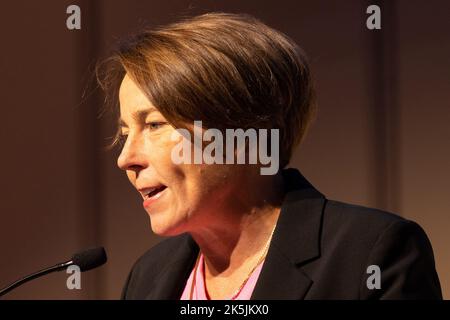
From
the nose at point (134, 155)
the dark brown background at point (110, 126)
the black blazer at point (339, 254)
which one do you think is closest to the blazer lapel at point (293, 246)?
the black blazer at point (339, 254)

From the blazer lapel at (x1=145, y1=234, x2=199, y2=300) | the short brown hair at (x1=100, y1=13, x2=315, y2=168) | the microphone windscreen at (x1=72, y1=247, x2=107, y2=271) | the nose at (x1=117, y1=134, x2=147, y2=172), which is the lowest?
the blazer lapel at (x1=145, y1=234, x2=199, y2=300)

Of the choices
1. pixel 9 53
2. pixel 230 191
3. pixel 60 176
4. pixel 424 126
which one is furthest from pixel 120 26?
pixel 230 191

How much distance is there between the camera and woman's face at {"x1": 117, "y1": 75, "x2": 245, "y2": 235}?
133 centimetres

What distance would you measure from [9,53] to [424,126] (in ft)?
3.90

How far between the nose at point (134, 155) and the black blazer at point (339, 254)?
263 mm

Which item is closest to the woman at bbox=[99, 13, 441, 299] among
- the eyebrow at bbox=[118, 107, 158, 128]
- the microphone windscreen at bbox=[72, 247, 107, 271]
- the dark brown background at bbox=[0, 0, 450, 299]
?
the eyebrow at bbox=[118, 107, 158, 128]

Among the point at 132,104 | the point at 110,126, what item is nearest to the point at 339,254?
the point at 132,104

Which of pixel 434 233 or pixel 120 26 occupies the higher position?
pixel 120 26

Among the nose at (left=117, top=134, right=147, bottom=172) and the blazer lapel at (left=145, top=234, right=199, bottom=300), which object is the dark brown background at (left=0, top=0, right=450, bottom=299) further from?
the nose at (left=117, top=134, right=147, bottom=172)

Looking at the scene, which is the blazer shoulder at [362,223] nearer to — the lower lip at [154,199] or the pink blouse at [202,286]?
the pink blouse at [202,286]

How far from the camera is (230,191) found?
1.39 meters

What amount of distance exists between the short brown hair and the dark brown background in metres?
0.84
